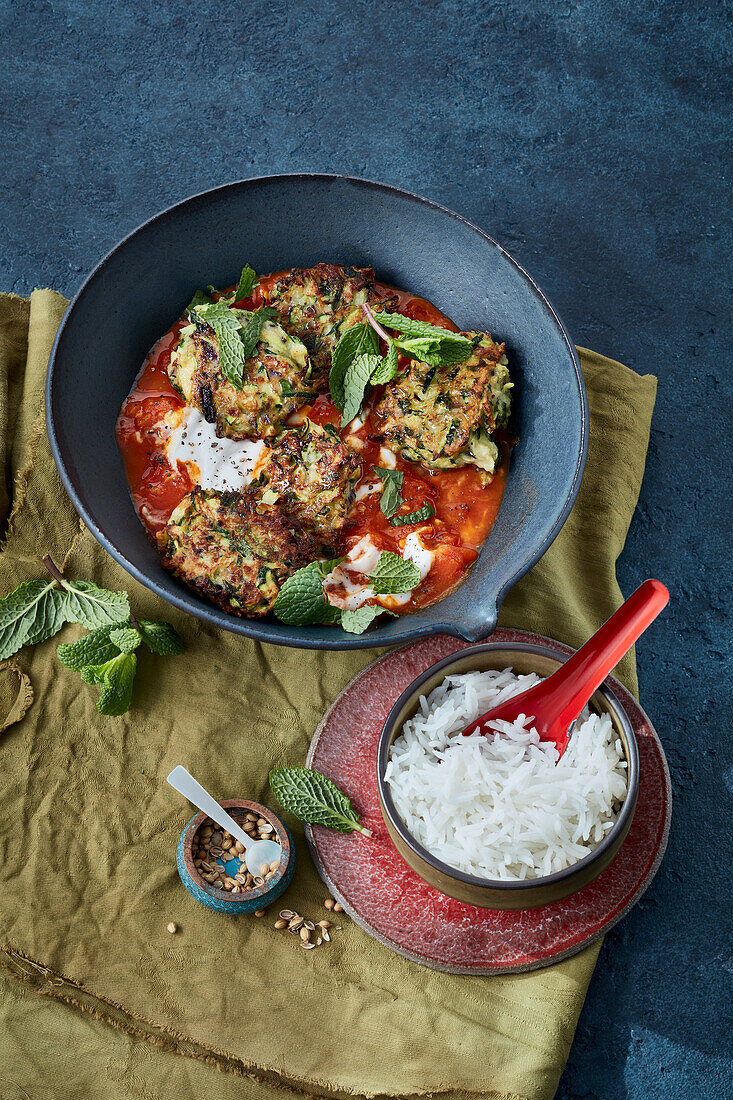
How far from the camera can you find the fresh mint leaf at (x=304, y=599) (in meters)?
3.57

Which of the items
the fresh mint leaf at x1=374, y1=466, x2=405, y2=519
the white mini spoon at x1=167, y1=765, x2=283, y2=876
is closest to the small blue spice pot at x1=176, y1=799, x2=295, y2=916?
the white mini spoon at x1=167, y1=765, x2=283, y2=876

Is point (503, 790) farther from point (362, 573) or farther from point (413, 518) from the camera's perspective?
point (413, 518)

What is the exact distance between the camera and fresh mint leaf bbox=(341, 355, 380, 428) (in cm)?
394

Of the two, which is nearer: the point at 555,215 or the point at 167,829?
the point at 167,829

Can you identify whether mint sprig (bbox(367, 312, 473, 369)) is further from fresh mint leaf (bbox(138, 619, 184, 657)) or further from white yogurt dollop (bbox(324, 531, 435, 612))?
fresh mint leaf (bbox(138, 619, 184, 657))

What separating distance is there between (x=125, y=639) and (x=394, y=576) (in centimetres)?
116

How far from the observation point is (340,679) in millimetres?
4172

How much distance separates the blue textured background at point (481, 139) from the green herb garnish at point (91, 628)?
1.71 m

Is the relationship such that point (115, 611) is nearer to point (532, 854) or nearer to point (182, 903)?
point (182, 903)

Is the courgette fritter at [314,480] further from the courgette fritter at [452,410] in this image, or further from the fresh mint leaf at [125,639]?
the fresh mint leaf at [125,639]

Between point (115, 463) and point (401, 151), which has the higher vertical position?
point (401, 151)

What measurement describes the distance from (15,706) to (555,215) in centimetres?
365

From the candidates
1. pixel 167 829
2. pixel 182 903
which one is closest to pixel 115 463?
pixel 167 829

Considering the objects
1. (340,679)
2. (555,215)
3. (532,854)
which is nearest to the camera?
(532,854)
